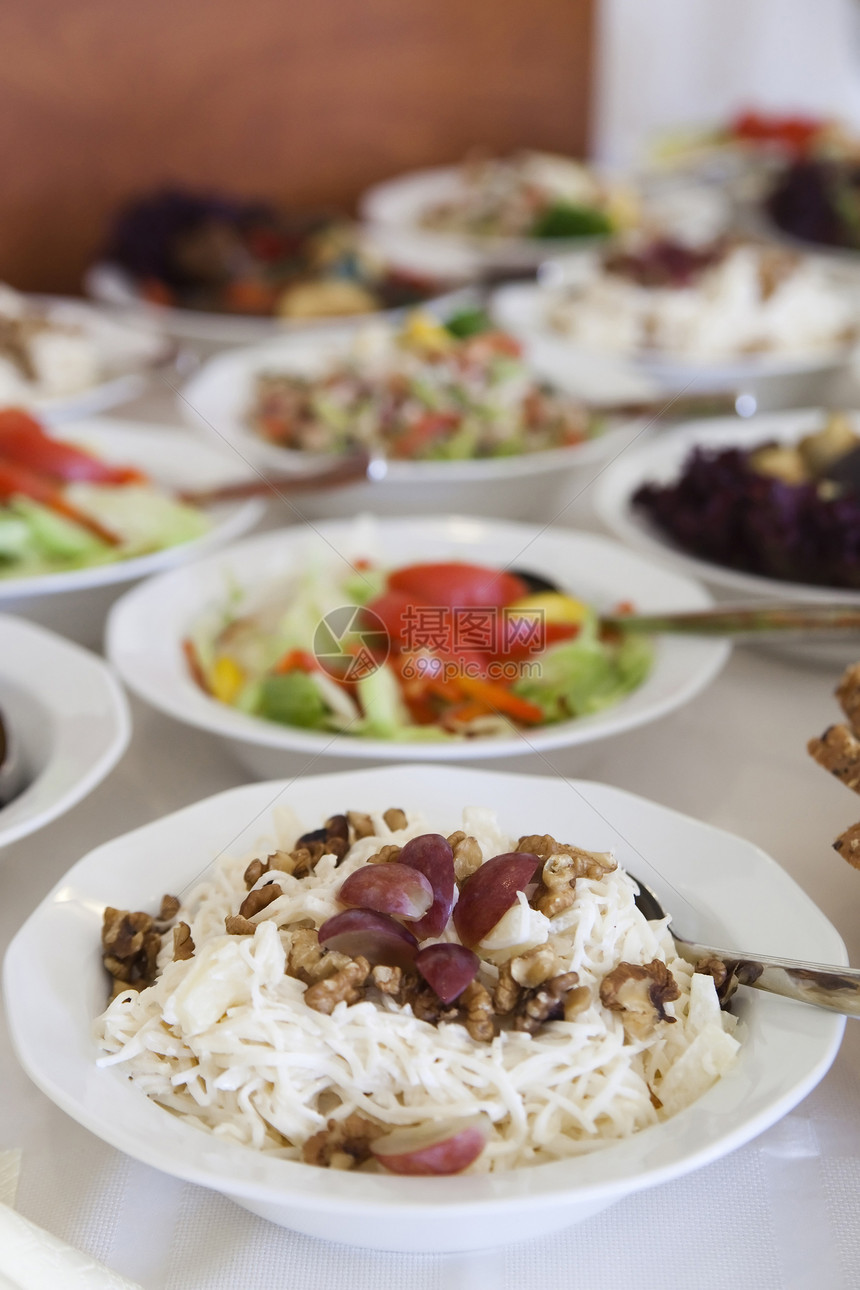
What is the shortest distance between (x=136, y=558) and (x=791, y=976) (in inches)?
28.8

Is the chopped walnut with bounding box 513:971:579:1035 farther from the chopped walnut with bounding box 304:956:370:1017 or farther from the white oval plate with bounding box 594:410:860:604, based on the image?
the white oval plate with bounding box 594:410:860:604

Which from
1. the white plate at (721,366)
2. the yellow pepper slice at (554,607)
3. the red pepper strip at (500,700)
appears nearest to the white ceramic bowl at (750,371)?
the white plate at (721,366)

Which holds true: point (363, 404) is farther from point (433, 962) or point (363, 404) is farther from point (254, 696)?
point (433, 962)

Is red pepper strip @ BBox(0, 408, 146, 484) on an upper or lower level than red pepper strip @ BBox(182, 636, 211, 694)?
upper

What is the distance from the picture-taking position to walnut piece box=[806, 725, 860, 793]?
76 centimetres

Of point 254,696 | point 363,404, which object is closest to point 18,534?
point 254,696

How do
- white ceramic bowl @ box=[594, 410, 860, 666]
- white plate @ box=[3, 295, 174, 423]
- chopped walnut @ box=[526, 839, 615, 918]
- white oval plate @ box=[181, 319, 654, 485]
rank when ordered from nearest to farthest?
1. chopped walnut @ box=[526, 839, 615, 918]
2. white ceramic bowl @ box=[594, 410, 860, 666]
3. white oval plate @ box=[181, 319, 654, 485]
4. white plate @ box=[3, 295, 174, 423]

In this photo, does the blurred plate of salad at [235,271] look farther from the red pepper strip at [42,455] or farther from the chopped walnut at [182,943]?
the chopped walnut at [182,943]

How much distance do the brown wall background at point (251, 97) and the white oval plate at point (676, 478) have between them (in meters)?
1.40

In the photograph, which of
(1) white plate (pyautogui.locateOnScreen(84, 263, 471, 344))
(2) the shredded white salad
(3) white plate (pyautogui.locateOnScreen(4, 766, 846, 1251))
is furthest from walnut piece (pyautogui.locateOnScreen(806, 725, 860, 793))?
(1) white plate (pyautogui.locateOnScreen(84, 263, 471, 344))

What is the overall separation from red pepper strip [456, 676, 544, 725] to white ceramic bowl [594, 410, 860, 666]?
10.8 inches

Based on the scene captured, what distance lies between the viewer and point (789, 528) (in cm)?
A: 107

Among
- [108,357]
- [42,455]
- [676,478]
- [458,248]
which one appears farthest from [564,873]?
[458,248]

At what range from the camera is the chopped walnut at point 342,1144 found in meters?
0.52
